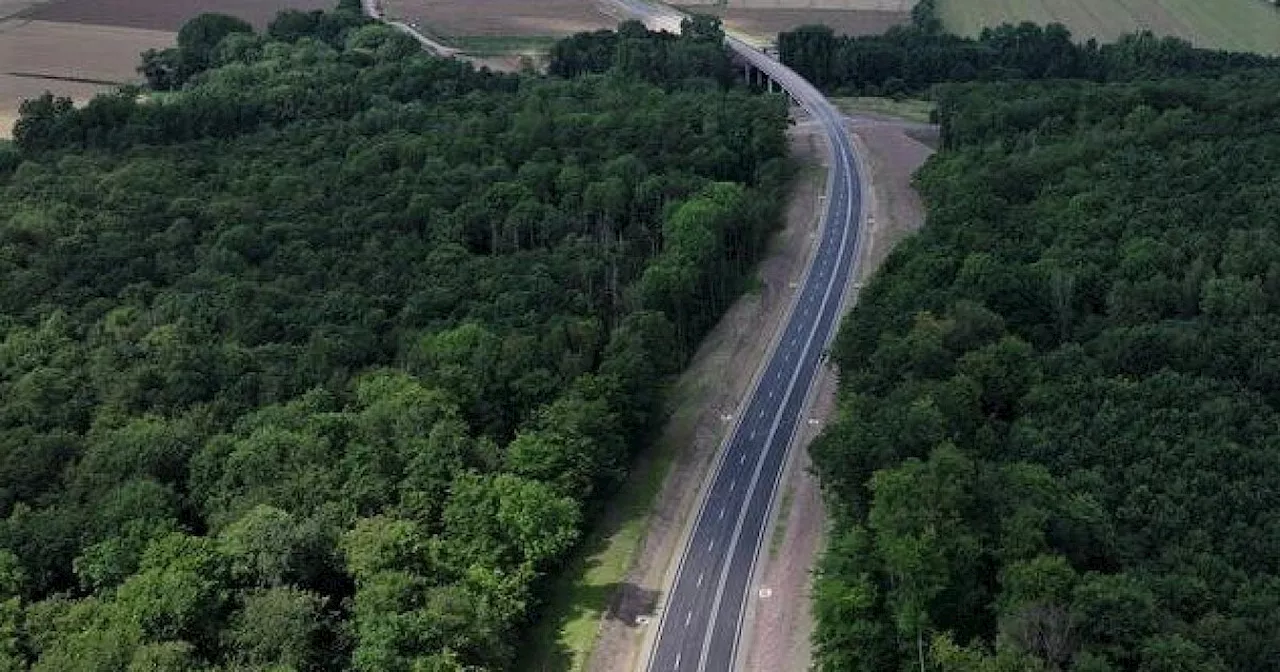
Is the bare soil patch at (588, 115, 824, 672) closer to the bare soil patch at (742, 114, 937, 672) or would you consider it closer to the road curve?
the road curve

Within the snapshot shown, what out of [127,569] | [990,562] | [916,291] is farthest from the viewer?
[916,291]

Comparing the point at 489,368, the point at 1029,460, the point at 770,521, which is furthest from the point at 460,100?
the point at 1029,460

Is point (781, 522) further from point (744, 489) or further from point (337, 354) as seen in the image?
point (337, 354)

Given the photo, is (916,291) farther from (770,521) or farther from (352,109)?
(352,109)

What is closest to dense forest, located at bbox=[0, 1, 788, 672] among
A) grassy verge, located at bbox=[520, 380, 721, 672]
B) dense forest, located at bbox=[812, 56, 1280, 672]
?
grassy verge, located at bbox=[520, 380, 721, 672]

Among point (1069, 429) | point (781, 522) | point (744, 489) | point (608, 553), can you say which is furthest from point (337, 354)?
point (1069, 429)
